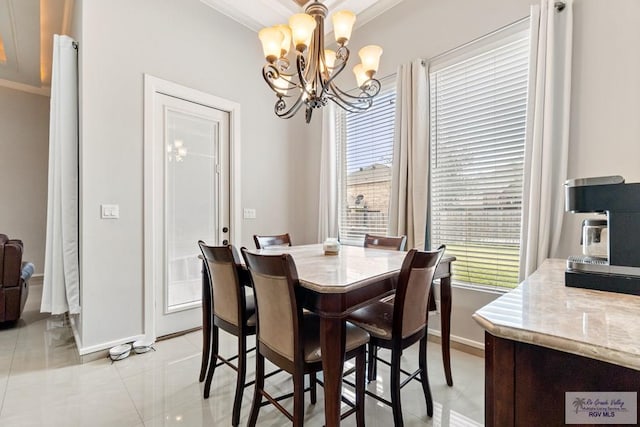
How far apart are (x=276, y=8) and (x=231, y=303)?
3101 millimetres

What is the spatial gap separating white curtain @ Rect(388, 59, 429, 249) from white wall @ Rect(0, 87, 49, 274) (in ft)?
18.9

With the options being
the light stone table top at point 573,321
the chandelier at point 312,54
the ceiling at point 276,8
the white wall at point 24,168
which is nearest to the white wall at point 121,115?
the ceiling at point 276,8

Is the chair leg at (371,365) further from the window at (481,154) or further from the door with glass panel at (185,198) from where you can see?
the door with glass panel at (185,198)

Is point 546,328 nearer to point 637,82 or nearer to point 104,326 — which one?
point 637,82

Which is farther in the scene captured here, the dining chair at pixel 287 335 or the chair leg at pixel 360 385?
the chair leg at pixel 360 385

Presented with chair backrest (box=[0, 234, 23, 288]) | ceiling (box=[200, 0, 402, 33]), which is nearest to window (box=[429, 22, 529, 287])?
ceiling (box=[200, 0, 402, 33])

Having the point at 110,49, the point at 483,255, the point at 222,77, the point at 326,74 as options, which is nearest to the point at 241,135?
the point at 222,77

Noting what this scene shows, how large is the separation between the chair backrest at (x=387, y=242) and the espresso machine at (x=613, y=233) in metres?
1.45

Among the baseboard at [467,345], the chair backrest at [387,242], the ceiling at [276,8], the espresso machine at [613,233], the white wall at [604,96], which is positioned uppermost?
the ceiling at [276,8]

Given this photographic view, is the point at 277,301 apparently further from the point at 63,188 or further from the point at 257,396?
the point at 63,188

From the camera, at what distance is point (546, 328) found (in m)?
0.69

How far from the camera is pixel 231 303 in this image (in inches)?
69.0

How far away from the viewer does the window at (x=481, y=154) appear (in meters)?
2.34

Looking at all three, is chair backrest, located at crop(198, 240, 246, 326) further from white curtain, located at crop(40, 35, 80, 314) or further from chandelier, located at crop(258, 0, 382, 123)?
white curtain, located at crop(40, 35, 80, 314)
